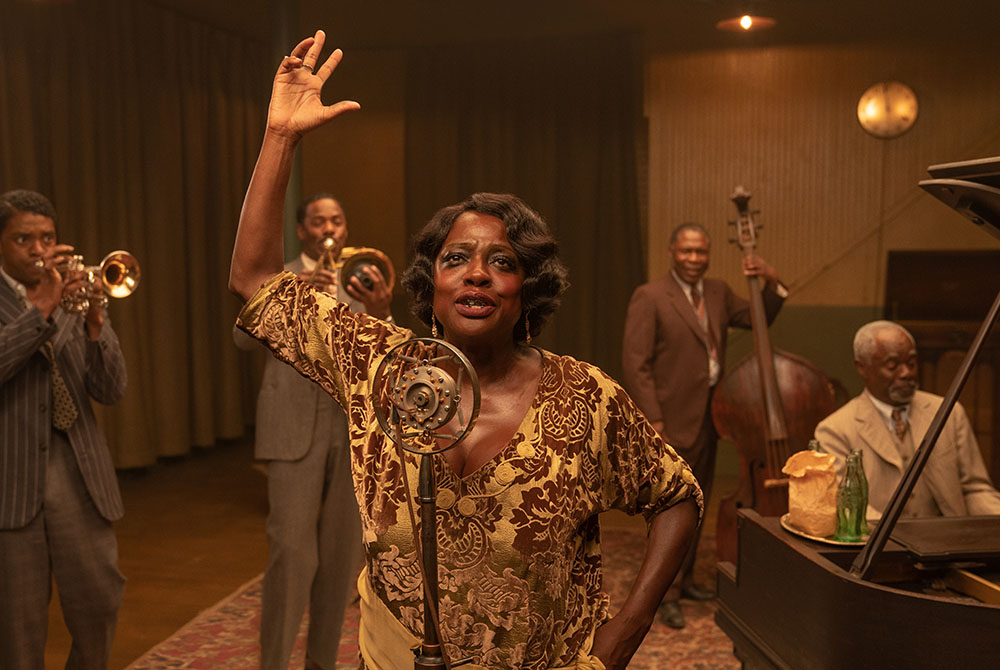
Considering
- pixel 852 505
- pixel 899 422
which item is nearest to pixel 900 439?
pixel 899 422

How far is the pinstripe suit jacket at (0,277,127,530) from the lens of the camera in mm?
2619

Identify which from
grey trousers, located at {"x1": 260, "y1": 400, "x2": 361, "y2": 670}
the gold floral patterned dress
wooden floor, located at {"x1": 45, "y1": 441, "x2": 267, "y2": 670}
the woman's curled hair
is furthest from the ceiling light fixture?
the gold floral patterned dress

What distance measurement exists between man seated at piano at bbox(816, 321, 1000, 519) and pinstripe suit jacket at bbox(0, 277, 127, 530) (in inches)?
88.8

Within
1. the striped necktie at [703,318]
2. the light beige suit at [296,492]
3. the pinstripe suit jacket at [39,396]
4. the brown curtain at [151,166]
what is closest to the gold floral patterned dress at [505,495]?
the pinstripe suit jacket at [39,396]

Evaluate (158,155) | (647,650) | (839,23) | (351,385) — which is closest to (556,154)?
(839,23)

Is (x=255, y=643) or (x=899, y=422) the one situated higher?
(x=899, y=422)

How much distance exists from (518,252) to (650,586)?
2.01 feet

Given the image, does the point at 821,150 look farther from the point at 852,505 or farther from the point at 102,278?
the point at 102,278

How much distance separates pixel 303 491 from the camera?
10.4ft

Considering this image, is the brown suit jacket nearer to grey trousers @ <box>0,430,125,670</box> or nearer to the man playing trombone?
the man playing trombone

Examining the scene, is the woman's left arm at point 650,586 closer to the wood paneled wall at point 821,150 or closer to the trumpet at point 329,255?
the trumpet at point 329,255

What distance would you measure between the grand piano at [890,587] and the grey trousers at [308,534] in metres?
1.33

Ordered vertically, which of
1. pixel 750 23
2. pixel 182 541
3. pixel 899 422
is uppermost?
pixel 750 23

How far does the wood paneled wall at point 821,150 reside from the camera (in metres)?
7.12
